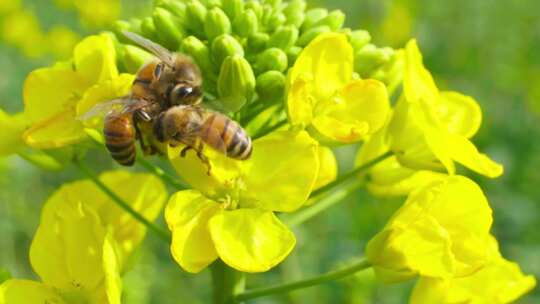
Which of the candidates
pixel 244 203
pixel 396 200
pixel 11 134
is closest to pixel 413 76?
pixel 244 203

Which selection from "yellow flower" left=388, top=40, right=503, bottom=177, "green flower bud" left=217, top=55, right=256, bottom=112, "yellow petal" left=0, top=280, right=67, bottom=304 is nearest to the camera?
"yellow petal" left=0, top=280, right=67, bottom=304

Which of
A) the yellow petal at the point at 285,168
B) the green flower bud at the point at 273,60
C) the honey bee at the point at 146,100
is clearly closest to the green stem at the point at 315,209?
the yellow petal at the point at 285,168

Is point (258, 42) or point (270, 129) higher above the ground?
point (258, 42)

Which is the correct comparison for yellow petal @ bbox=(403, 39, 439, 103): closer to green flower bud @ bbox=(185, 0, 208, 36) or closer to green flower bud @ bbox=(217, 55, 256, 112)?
green flower bud @ bbox=(217, 55, 256, 112)

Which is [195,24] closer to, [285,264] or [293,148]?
[293,148]

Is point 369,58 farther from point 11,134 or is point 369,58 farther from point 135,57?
point 11,134

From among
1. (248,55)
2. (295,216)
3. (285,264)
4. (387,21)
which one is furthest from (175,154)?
(387,21)

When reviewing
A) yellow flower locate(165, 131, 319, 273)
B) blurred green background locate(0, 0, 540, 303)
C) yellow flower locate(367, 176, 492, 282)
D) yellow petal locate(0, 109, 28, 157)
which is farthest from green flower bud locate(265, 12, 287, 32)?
blurred green background locate(0, 0, 540, 303)
